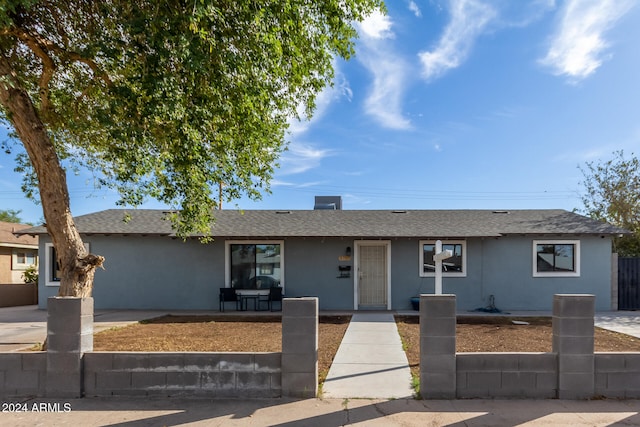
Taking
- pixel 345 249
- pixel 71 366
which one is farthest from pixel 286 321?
pixel 345 249

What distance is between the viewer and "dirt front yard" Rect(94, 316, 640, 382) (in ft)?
22.5

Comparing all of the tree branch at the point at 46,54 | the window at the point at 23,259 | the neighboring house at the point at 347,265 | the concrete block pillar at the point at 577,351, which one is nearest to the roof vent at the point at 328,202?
the neighboring house at the point at 347,265

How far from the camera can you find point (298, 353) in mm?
4535

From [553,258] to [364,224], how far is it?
21.2 feet

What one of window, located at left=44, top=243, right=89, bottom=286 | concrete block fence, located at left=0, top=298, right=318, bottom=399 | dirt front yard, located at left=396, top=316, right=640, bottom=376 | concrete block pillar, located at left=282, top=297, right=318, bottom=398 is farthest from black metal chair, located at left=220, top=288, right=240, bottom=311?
concrete block pillar, located at left=282, top=297, right=318, bottom=398

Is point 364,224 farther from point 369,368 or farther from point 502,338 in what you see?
point 369,368

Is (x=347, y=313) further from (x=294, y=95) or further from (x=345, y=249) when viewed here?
(x=294, y=95)

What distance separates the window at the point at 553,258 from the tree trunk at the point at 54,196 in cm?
1282

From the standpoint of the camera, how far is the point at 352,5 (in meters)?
6.83

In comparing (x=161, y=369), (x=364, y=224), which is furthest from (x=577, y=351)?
(x=364, y=224)

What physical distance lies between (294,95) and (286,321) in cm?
525

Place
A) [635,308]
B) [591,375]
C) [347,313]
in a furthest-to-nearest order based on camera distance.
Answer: [635,308], [347,313], [591,375]

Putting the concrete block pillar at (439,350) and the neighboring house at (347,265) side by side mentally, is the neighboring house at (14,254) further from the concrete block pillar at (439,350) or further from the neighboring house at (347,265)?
the concrete block pillar at (439,350)

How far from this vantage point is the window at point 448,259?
12.8 meters
